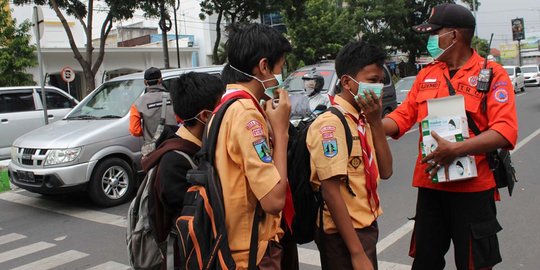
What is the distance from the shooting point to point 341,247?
229 centimetres

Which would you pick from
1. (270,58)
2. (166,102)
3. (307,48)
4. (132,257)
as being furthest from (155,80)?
(307,48)

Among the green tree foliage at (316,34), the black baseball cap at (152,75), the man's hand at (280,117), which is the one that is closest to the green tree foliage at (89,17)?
the black baseball cap at (152,75)

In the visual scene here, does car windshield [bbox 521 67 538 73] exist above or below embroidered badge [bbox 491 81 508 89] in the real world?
above

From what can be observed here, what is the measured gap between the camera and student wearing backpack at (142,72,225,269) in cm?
233

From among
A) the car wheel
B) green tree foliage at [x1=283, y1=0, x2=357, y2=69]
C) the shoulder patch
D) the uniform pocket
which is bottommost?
the car wheel

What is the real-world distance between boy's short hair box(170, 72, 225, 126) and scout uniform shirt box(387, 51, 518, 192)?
1.08m

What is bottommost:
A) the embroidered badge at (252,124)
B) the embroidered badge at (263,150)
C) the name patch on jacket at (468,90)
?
the embroidered badge at (263,150)

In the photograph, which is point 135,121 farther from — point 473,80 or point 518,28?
point 518,28

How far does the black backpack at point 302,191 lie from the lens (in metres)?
2.34

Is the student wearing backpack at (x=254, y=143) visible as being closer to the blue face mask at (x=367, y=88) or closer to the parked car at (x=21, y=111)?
the blue face mask at (x=367, y=88)

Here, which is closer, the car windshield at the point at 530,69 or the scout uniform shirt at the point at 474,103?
the scout uniform shirt at the point at 474,103

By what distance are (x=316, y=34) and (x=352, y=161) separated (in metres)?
24.5

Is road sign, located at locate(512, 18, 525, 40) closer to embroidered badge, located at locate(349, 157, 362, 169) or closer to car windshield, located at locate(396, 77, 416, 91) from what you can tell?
car windshield, located at locate(396, 77, 416, 91)

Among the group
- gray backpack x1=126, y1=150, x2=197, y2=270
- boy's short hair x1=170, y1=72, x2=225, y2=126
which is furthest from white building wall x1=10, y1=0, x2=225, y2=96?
gray backpack x1=126, y1=150, x2=197, y2=270
